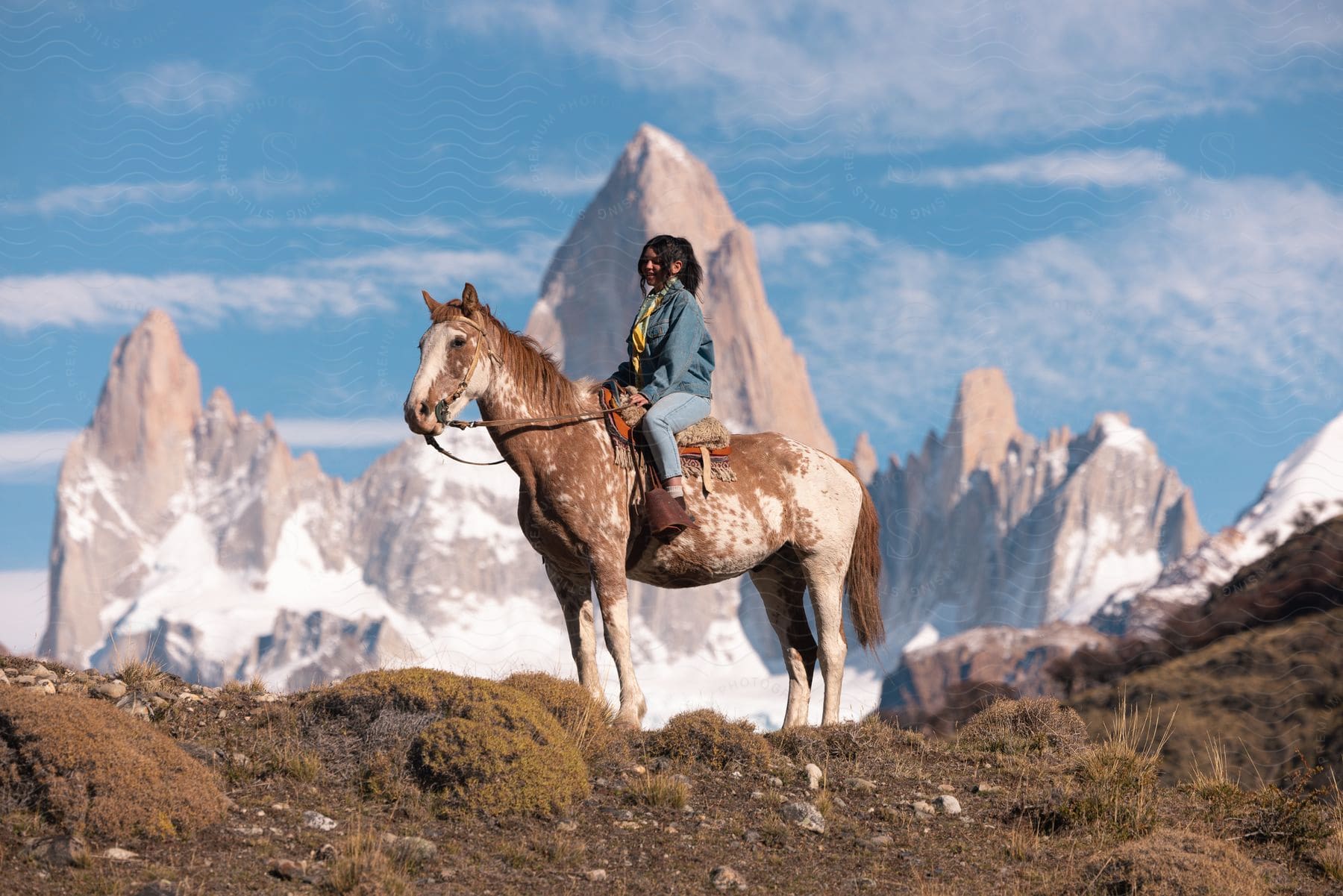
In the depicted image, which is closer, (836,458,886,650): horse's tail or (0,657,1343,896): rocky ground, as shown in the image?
(0,657,1343,896): rocky ground

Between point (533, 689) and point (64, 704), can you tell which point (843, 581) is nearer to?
point (533, 689)

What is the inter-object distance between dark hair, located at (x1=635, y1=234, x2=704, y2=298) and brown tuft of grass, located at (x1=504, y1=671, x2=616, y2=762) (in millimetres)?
4283

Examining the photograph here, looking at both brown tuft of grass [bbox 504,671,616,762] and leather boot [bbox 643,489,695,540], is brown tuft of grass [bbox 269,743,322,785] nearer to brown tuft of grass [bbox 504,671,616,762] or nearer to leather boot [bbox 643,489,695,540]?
brown tuft of grass [bbox 504,671,616,762]

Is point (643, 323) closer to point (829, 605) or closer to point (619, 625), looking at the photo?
point (619, 625)

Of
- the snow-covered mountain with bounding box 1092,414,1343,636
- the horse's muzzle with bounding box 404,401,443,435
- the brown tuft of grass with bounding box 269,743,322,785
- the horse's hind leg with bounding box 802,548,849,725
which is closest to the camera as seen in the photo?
the brown tuft of grass with bounding box 269,743,322,785

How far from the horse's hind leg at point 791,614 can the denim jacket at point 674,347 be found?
8.05 ft

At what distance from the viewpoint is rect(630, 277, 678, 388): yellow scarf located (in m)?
13.0

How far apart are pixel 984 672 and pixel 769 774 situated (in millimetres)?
165513

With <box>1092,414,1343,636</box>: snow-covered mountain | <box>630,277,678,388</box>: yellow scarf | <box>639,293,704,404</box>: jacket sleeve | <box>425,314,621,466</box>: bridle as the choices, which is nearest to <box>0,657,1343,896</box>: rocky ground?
<box>425,314,621,466</box>: bridle

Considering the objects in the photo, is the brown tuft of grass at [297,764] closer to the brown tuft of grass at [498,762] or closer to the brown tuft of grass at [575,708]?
the brown tuft of grass at [498,762]

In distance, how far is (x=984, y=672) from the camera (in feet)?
555

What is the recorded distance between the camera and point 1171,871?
894cm

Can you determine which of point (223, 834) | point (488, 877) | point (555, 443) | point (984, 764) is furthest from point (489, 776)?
point (984, 764)

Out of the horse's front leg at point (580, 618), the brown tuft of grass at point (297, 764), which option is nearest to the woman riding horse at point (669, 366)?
the horse's front leg at point (580, 618)
